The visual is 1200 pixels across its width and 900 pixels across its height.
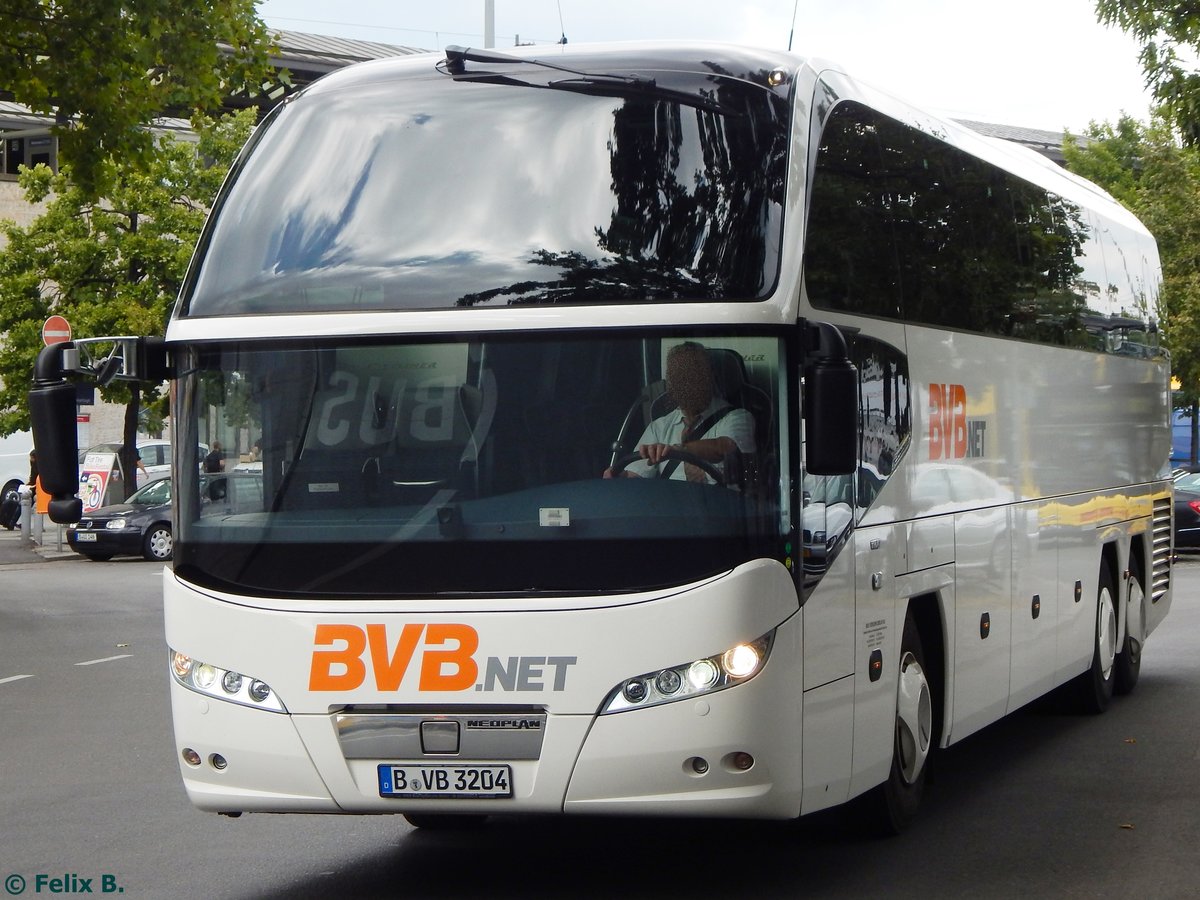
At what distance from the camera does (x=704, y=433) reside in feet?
21.9

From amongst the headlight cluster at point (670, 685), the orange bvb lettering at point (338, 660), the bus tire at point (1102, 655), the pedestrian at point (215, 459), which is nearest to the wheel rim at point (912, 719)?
the headlight cluster at point (670, 685)

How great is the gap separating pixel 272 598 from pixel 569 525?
1153 mm

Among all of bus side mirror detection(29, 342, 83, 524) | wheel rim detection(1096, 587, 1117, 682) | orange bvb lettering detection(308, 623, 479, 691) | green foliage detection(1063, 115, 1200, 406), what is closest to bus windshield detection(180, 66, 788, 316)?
bus side mirror detection(29, 342, 83, 524)

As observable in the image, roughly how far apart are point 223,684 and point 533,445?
147 cm

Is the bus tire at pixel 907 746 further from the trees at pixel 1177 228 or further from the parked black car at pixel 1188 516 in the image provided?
the trees at pixel 1177 228

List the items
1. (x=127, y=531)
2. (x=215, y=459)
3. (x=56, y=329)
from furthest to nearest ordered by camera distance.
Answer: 1. (x=127, y=531)
2. (x=56, y=329)
3. (x=215, y=459)

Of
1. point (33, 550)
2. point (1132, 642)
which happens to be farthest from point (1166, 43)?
point (33, 550)

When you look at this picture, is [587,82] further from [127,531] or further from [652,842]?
[127,531]

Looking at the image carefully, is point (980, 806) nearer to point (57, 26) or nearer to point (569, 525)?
point (569, 525)

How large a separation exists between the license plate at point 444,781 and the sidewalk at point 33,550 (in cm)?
2600

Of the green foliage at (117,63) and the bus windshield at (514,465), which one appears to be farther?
the green foliage at (117,63)

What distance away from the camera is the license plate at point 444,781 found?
6.55 metres

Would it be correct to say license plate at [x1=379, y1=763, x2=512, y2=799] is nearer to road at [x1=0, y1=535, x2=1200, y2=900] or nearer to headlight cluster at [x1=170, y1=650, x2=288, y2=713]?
headlight cluster at [x1=170, y1=650, x2=288, y2=713]

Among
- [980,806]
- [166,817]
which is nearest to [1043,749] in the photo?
[980,806]
